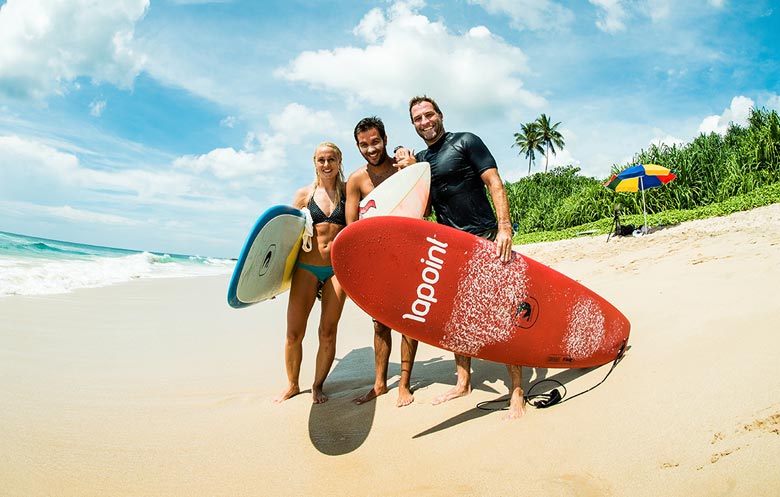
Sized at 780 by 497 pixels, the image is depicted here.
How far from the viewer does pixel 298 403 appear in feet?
8.69

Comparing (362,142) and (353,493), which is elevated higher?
(362,142)

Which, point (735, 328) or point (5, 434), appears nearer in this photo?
point (5, 434)

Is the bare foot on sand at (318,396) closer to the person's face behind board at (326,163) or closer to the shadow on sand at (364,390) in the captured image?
the shadow on sand at (364,390)

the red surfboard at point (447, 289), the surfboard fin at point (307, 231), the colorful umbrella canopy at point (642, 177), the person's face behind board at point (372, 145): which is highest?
the colorful umbrella canopy at point (642, 177)

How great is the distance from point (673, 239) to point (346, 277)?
22.1 feet

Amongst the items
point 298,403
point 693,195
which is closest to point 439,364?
point 298,403

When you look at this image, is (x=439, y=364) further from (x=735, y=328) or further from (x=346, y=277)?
(x=735, y=328)

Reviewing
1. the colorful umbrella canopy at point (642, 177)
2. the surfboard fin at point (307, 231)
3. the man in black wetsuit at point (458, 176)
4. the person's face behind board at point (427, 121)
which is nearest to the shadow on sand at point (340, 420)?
the man in black wetsuit at point (458, 176)

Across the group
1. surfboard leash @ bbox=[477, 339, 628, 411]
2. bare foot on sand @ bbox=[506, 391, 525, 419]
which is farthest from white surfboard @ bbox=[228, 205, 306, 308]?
bare foot on sand @ bbox=[506, 391, 525, 419]

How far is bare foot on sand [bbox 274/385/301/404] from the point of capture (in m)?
2.71

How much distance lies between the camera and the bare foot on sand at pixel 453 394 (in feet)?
8.05

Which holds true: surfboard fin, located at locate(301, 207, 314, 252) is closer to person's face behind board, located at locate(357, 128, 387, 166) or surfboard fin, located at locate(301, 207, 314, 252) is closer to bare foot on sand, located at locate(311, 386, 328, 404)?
person's face behind board, located at locate(357, 128, 387, 166)

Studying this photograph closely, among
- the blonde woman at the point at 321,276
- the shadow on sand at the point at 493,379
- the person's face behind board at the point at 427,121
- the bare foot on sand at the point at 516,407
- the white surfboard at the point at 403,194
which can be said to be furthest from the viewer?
the blonde woman at the point at 321,276

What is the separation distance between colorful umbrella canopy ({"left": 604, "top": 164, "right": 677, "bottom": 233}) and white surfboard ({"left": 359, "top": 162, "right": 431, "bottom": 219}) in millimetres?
8032
